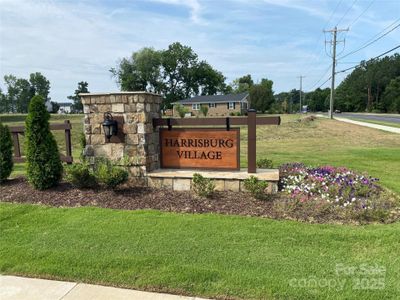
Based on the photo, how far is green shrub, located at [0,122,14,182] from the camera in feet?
19.4

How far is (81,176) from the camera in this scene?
16.9 ft

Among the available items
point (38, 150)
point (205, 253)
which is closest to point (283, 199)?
point (205, 253)

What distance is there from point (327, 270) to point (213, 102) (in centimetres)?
5818

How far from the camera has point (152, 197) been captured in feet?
16.1

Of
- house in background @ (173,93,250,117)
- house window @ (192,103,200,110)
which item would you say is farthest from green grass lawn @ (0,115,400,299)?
house window @ (192,103,200,110)

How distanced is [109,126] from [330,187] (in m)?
3.55

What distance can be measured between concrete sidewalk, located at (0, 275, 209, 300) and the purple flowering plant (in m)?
2.58

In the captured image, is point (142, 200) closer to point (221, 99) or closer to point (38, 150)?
point (38, 150)

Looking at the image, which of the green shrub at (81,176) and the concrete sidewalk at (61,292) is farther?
the green shrub at (81,176)

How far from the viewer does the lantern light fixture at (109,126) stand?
525 cm

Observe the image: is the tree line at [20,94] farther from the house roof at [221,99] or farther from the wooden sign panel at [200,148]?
the wooden sign panel at [200,148]

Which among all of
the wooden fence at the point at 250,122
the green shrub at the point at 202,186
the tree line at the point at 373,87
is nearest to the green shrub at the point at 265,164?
the wooden fence at the point at 250,122

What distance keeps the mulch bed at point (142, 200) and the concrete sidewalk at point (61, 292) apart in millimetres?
1809

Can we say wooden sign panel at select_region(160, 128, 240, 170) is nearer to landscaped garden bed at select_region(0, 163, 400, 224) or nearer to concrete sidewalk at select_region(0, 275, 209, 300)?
landscaped garden bed at select_region(0, 163, 400, 224)
